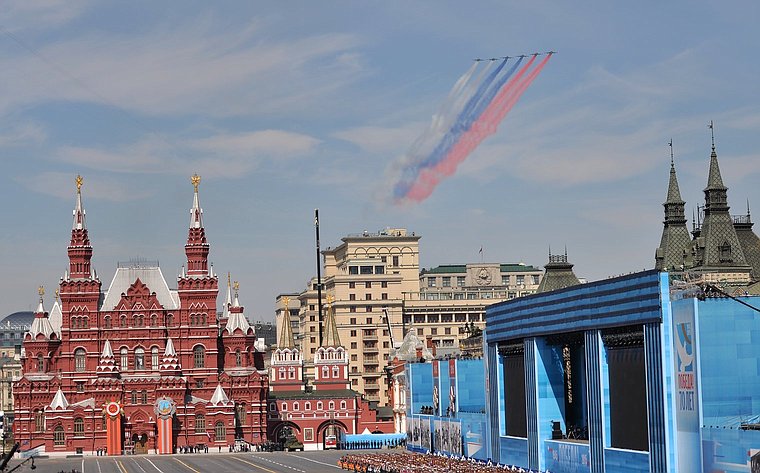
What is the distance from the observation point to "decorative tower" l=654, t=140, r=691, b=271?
174 metres

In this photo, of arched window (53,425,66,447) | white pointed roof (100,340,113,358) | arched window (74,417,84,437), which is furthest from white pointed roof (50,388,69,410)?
white pointed roof (100,340,113,358)

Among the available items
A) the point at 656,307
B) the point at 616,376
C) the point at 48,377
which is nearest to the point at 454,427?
the point at 616,376

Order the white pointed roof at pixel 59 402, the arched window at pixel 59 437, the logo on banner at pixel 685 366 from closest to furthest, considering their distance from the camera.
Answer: the logo on banner at pixel 685 366 < the arched window at pixel 59 437 < the white pointed roof at pixel 59 402

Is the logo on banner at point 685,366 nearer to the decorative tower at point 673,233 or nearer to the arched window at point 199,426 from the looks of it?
the decorative tower at point 673,233

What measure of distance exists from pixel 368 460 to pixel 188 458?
1822 inches

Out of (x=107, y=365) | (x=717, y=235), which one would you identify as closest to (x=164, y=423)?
(x=107, y=365)

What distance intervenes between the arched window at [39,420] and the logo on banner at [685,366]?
412 ft

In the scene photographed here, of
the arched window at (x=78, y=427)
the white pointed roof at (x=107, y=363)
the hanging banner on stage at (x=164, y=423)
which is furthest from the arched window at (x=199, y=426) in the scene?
the arched window at (x=78, y=427)

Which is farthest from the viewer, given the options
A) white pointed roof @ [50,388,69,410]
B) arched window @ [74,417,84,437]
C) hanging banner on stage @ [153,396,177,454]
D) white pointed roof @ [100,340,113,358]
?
white pointed roof @ [100,340,113,358]

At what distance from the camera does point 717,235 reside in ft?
525

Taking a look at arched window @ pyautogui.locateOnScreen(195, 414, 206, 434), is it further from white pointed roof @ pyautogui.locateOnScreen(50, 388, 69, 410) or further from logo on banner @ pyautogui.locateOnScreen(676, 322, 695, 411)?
logo on banner @ pyautogui.locateOnScreen(676, 322, 695, 411)

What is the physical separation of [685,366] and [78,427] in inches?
4859

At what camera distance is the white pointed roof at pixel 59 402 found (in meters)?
196

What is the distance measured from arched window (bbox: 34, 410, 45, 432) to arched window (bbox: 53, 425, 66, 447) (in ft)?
8.29
